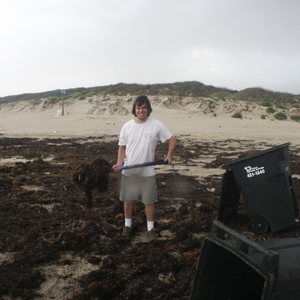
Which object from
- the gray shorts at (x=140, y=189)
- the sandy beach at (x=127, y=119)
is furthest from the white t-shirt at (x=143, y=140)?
the sandy beach at (x=127, y=119)

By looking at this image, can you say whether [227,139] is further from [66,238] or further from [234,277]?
[234,277]

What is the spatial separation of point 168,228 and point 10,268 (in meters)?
2.02

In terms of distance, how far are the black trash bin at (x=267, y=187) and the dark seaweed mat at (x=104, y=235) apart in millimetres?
228

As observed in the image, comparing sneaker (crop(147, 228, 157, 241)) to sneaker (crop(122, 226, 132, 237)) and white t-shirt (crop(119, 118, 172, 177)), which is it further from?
white t-shirt (crop(119, 118, 172, 177))

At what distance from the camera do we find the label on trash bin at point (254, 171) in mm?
4355

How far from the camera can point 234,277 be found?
8.87 feet

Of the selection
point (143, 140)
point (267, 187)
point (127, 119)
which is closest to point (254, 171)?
point (267, 187)

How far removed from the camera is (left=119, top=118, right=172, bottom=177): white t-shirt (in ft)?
14.1

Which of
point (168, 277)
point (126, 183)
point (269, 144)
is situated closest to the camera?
point (168, 277)

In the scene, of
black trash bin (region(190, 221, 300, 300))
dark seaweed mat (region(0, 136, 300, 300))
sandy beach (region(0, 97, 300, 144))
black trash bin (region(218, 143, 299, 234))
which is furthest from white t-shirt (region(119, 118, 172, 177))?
sandy beach (region(0, 97, 300, 144))

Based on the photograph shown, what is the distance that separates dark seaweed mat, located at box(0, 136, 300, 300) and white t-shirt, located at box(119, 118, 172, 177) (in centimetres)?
85

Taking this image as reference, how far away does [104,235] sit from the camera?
4.48 meters

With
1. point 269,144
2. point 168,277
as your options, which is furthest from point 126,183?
point 269,144

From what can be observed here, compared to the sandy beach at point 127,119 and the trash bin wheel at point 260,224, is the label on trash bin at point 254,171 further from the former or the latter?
the sandy beach at point 127,119
